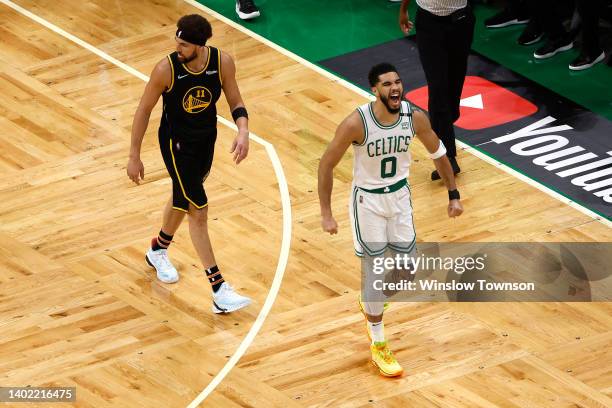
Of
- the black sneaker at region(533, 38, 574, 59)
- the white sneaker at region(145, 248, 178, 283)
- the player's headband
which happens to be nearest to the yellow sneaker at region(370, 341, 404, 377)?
the white sneaker at region(145, 248, 178, 283)

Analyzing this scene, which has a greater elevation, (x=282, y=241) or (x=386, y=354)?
(x=386, y=354)

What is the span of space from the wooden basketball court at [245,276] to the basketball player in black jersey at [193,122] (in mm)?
526

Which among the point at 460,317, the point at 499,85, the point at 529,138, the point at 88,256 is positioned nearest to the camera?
the point at 460,317

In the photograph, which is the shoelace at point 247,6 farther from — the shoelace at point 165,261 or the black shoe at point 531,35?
the shoelace at point 165,261

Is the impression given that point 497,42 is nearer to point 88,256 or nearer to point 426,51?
point 426,51

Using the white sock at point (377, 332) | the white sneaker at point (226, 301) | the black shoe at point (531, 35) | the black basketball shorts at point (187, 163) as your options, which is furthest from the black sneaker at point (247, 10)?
the white sock at point (377, 332)

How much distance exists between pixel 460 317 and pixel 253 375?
1.52m

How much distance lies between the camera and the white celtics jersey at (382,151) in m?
8.79

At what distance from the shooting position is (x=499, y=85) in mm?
13141

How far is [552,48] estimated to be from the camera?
13.7 meters

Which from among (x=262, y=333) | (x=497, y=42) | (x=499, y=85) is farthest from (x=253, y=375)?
(x=497, y=42)

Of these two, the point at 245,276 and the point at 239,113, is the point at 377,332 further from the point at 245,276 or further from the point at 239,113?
the point at 239,113

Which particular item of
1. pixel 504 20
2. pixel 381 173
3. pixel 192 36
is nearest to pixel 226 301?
pixel 381 173

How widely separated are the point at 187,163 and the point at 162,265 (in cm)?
99
